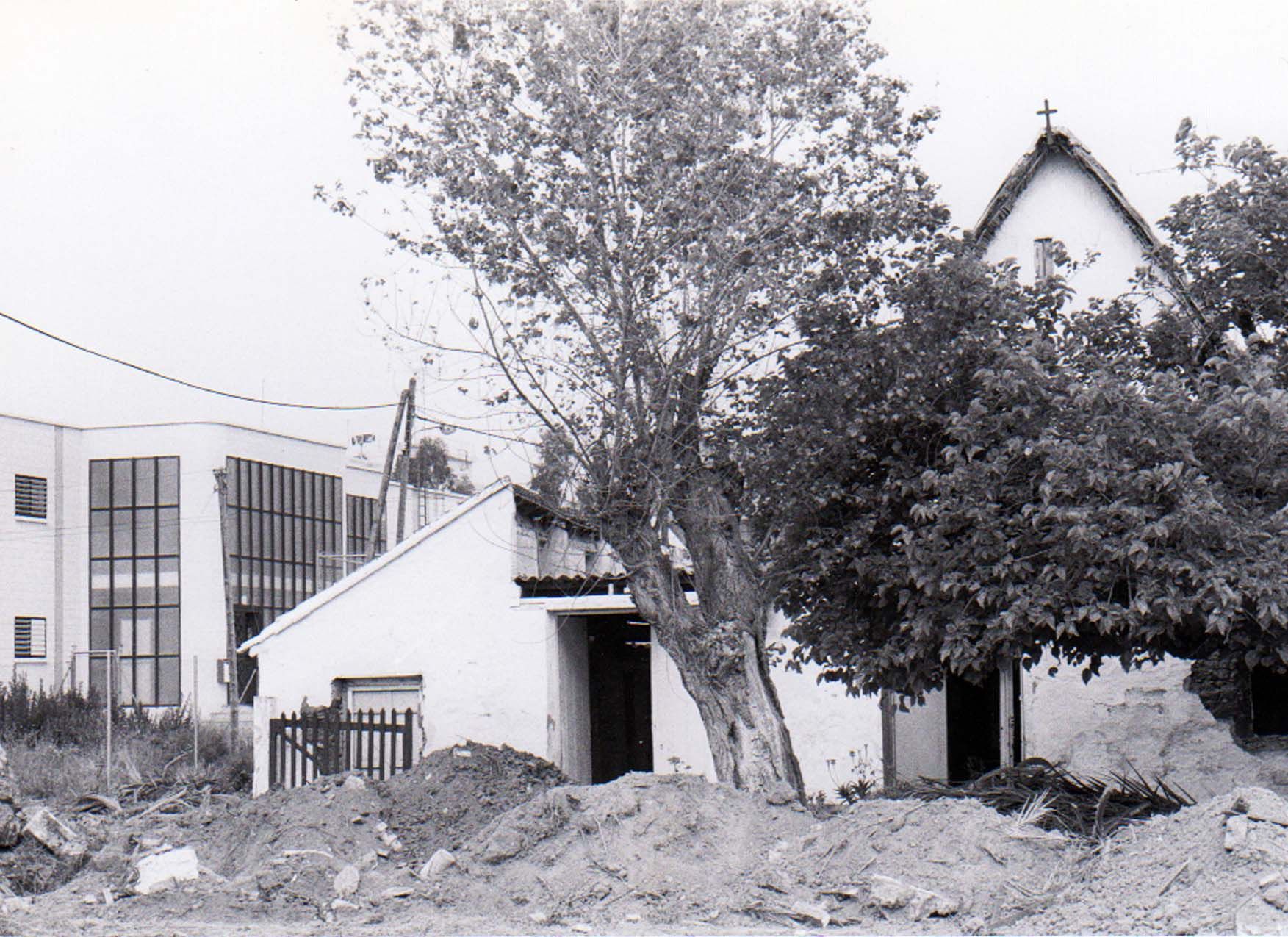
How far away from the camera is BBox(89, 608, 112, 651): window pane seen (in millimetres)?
43625

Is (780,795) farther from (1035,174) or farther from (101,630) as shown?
(101,630)

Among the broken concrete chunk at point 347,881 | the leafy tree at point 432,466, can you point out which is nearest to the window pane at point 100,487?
the leafy tree at point 432,466

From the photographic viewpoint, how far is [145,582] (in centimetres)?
4384

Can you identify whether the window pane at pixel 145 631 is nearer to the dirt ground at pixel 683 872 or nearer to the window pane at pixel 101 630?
the window pane at pixel 101 630

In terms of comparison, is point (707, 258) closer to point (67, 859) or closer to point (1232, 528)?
point (1232, 528)

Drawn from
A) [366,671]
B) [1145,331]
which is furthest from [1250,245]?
[366,671]

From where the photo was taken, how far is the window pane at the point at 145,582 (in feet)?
144

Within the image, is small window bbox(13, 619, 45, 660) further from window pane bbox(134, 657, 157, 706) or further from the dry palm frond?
the dry palm frond

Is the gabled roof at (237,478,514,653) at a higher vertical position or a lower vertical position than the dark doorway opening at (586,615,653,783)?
higher

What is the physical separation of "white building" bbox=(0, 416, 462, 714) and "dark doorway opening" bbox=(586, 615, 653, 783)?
24230 mm

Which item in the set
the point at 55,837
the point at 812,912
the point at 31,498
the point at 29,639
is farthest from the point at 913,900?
the point at 31,498

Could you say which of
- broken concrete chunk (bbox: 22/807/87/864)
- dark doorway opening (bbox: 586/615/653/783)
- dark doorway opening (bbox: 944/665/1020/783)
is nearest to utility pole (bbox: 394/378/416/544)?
dark doorway opening (bbox: 586/615/653/783)

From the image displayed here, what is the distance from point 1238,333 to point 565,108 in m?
5.62

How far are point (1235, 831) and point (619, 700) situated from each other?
1255 cm
